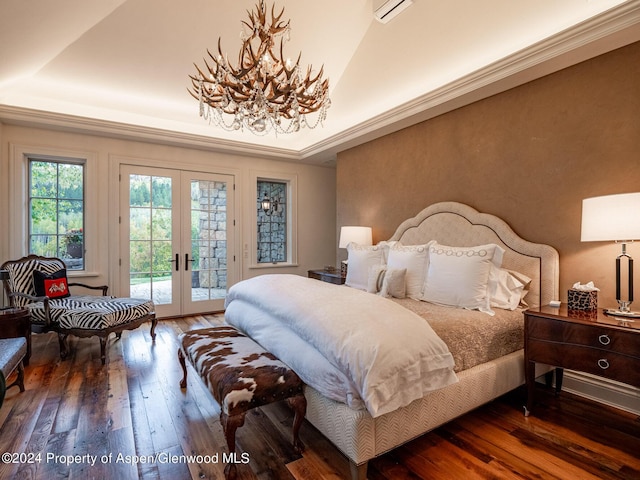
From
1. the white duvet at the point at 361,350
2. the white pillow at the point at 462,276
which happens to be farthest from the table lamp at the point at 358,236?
the white duvet at the point at 361,350

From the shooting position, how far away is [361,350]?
60.2 inches

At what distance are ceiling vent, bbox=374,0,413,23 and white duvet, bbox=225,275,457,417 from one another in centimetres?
217

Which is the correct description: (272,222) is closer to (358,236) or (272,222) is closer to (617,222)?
(358,236)

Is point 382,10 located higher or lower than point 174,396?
higher

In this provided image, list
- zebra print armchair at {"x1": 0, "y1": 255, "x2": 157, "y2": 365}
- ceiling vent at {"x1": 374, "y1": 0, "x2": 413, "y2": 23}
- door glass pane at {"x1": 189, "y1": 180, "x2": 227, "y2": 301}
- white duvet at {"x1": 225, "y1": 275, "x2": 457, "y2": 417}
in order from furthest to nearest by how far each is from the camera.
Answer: door glass pane at {"x1": 189, "y1": 180, "x2": 227, "y2": 301} → zebra print armchair at {"x1": 0, "y1": 255, "x2": 157, "y2": 365} → ceiling vent at {"x1": 374, "y1": 0, "x2": 413, "y2": 23} → white duvet at {"x1": 225, "y1": 275, "x2": 457, "y2": 417}

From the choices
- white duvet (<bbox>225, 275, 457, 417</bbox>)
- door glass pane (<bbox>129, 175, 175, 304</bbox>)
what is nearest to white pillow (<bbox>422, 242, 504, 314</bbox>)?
white duvet (<bbox>225, 275, 457, 417</bbox>)

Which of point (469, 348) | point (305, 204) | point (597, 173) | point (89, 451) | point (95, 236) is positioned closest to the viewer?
point (89, 451)

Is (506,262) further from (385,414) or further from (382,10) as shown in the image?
(382,10)

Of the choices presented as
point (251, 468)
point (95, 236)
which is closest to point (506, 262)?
point (251, 468)

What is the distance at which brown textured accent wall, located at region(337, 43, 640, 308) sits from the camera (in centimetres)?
235

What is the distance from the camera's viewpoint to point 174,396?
250cm

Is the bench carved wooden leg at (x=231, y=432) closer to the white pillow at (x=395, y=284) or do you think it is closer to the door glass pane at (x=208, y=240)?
the white pillow at (x=395, y=284)

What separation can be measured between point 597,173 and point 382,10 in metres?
2.05

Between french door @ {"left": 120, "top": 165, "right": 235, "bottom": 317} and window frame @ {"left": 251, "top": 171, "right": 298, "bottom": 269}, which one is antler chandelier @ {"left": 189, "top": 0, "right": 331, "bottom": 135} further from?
window frame @ {"left": 251, "top": 171, "right": 298, "bottom": 269}
